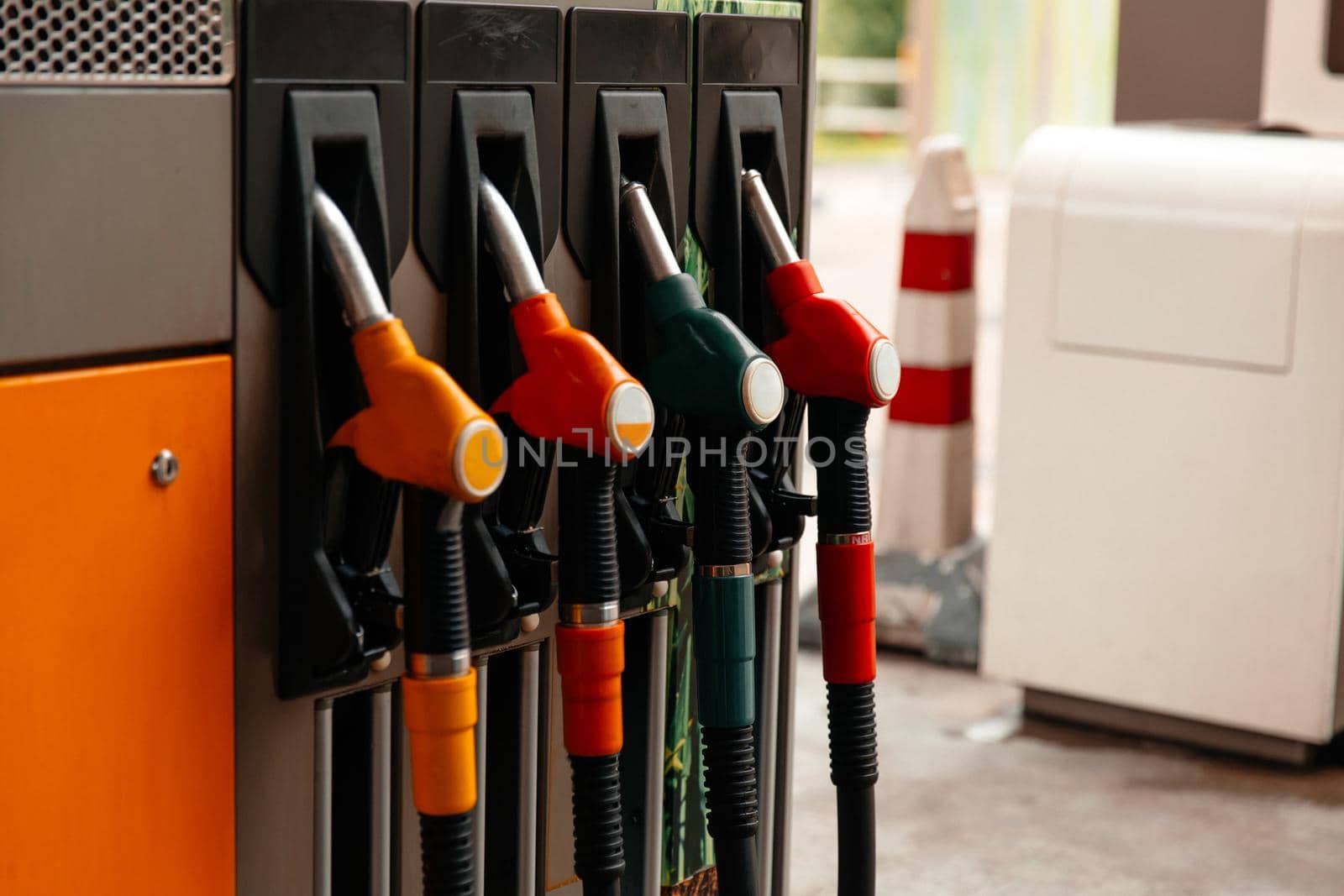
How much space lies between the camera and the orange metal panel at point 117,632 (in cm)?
87

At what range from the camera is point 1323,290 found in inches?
93.6

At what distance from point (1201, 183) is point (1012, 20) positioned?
7746mm

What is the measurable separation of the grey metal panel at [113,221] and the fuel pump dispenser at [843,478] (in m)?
0.42

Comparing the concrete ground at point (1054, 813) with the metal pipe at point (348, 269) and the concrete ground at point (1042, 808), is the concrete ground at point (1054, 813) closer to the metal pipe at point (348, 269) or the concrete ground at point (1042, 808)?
the concrete ground at point (1042, 808)

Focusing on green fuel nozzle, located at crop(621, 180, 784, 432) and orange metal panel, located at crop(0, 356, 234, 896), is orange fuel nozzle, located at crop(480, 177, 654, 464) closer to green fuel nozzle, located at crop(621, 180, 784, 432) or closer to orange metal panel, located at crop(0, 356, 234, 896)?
green fuel nozzle, located at crop(621, 180, 784, 432)

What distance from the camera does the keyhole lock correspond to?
36.4 inches

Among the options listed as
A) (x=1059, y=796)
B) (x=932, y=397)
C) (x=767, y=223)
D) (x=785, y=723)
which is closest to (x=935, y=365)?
(x=932, y=397)

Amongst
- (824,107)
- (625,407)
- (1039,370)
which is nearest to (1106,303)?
(1039,370)

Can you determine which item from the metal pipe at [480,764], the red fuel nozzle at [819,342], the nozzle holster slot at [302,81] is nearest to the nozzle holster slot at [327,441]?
the nozzle holster slot at [302,81]

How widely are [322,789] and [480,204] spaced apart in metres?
0.36

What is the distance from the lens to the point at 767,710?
1366 millimetres

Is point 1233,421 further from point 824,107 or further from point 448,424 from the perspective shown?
point 824,107

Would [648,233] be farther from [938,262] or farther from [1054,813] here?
[938,262]

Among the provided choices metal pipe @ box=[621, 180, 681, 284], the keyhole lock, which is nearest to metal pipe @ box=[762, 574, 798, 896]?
metal pipe @ box=[621, 180, 681, 284]
